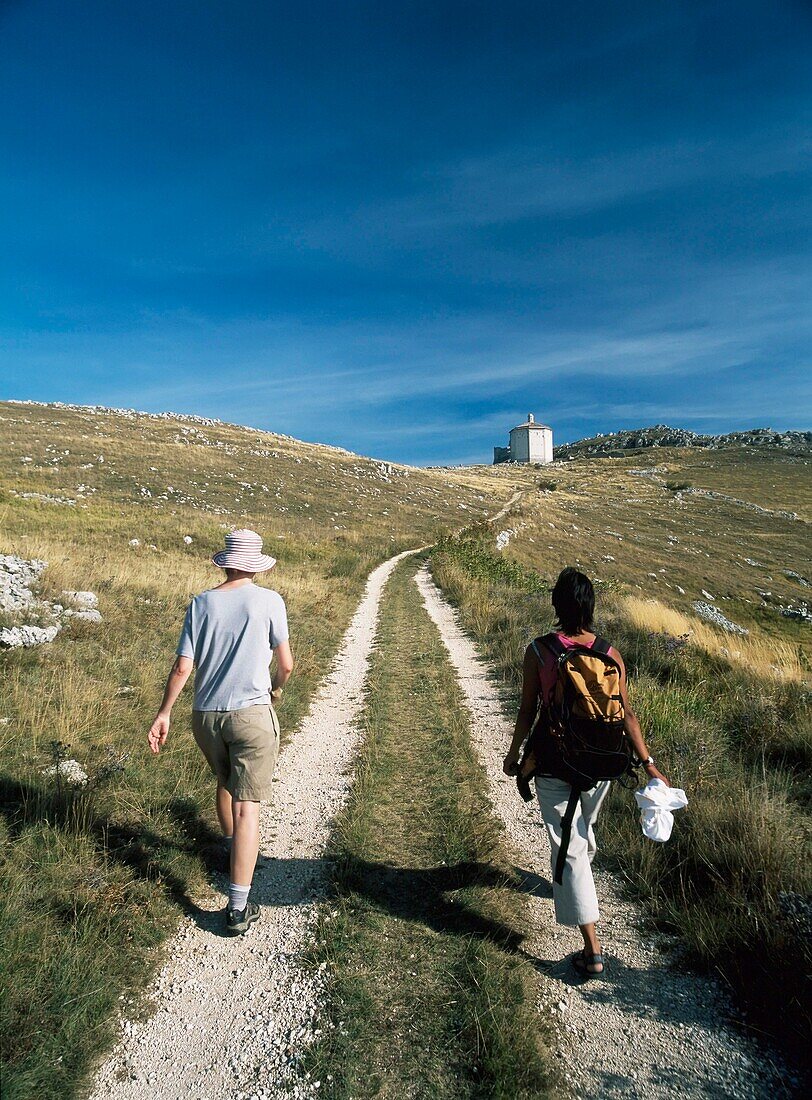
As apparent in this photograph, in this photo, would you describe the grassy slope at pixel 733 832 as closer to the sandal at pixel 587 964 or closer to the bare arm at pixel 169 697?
the sandal at pixel 587 964

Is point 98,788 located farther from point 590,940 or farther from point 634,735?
point 634,735

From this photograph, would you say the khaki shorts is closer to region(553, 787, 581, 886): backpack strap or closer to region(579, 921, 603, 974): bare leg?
region(553, 787, 581, 886): backpack strap

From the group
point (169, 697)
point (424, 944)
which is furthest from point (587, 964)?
point (169, 697)

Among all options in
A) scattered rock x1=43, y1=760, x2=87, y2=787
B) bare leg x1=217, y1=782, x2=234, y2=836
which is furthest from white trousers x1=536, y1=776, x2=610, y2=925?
scattered rock x1=43, y1=760, x2=87, y2=787

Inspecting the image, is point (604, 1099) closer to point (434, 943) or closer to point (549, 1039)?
point (549, 1039)

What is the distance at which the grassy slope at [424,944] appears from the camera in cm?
266

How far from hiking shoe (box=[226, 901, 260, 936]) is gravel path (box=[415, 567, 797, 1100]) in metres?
1.82

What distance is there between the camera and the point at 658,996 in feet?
10.1

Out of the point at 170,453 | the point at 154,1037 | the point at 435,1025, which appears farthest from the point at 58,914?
the point at 170,453

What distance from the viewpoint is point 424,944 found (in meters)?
3.49

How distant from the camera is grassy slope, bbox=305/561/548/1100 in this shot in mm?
2660

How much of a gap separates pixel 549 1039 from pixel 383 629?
1073cm

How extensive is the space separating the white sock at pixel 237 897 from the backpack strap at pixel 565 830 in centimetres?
201

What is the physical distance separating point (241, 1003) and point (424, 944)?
1108 mm
